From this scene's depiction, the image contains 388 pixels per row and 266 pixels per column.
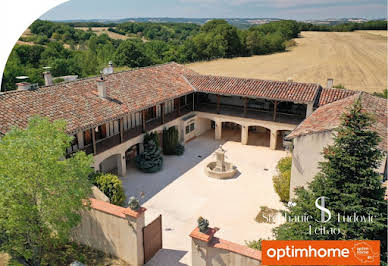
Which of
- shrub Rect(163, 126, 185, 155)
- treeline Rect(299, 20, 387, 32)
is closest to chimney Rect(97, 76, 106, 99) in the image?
shrub Rect(163, 126, 185, 155)

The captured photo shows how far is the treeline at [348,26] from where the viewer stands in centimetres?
12299

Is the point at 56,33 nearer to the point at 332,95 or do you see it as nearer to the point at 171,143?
the point at 171,143

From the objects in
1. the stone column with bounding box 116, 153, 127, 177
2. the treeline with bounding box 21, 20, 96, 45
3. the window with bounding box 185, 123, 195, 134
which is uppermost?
the treeline with bounding box 21, 20, 96, 45

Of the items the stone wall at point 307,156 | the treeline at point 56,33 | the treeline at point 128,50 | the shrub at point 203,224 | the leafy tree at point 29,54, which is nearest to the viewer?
the shrub at point 203,224

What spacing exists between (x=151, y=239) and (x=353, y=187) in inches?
348

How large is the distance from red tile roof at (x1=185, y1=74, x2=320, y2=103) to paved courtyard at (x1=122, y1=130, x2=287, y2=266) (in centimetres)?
486

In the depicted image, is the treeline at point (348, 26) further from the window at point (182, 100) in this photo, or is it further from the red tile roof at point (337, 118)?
the red tile roof at point (337, 118)

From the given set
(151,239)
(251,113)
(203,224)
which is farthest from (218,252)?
(251,113)

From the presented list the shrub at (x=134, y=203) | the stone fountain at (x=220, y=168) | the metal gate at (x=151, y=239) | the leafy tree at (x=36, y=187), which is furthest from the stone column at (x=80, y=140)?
the shrub at (x=134, y=203)

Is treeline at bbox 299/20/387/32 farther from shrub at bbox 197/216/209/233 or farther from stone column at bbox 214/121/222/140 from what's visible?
shrub at bbox 197/216/209/233

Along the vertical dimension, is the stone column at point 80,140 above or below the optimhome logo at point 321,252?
above

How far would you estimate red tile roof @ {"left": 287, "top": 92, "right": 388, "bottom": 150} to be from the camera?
18112 mm

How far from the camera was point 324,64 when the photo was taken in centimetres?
7131

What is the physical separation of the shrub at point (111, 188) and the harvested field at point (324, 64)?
42.3m
